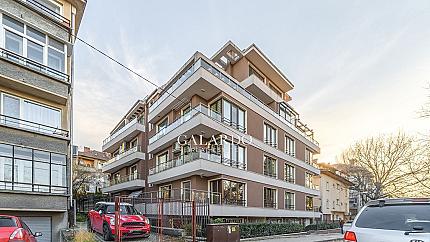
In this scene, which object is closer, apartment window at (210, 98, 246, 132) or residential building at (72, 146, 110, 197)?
apartment window at (210, 98, 246, 132)

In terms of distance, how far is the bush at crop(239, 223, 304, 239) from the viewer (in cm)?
2091

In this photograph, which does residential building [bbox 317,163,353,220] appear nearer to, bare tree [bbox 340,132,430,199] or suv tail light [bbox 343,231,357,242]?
bare tree [bbox 340,132,430,199]

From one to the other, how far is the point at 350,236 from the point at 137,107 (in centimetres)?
3769

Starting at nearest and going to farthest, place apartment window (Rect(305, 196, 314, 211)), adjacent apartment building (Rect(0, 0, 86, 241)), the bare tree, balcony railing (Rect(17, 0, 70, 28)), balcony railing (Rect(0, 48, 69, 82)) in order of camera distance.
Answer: adjacent apartment building (Rect(0, 0, 86, 241))
balcony railing (Rect(0, 48, 69, 82))
balcony railing (Rect(17, 0, 70, 28))
apartment window (Rect(305, 196, 314, 211))
the bare tree

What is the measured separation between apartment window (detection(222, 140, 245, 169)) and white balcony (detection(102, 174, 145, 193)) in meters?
12.2

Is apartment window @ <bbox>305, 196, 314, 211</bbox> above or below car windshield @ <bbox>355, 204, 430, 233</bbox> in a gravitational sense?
below

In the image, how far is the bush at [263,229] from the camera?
20914 mm

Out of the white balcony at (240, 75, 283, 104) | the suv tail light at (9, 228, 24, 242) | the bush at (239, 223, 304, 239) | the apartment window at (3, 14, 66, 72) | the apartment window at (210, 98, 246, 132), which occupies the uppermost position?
the white balcony at (240, 75, 283, 104)

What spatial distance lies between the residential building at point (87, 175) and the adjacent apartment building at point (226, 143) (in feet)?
15.9

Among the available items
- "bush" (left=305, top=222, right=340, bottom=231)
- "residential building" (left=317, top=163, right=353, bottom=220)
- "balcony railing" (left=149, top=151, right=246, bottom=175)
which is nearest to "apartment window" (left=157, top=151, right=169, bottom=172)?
"balcony railing" (left=149, top=151, right=246, bottom=175)

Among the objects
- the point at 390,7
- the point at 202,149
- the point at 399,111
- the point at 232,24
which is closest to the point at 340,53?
the point at 390,7

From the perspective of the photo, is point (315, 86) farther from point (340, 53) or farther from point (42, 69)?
point (42, 69)

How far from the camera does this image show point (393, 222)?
19.1 ft

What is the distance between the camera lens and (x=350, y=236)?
6.14 m
